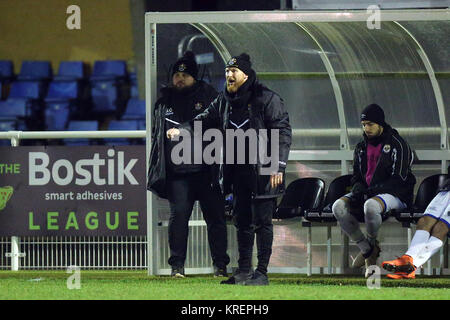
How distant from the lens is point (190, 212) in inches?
410

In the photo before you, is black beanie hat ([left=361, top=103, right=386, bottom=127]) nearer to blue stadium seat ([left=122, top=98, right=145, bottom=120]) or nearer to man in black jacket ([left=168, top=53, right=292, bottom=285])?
man in black jacket ([left=168, top=53, right=292, bottom=285])

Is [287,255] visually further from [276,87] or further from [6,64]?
[6,64]

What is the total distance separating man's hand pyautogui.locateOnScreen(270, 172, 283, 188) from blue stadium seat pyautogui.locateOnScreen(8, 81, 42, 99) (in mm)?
9037

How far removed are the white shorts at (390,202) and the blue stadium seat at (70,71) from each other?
8437 millimetres

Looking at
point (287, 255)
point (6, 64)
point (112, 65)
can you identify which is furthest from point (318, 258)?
point (6, 64)

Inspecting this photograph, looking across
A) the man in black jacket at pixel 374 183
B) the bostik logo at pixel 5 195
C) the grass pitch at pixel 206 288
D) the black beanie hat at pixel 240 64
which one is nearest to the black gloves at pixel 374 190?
the man in black jacket at pixel 374 183

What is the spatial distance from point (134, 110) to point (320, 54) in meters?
5.72

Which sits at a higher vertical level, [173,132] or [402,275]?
[173,132]

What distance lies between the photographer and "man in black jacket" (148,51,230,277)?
10289 mm

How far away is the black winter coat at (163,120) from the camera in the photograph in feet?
33.7

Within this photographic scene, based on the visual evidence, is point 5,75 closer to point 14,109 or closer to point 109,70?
point 14,109

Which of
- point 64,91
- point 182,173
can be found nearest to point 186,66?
point 182,173

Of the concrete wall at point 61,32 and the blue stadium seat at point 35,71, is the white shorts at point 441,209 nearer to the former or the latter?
the concrete wall at point 61,32

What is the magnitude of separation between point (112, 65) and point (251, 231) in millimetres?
8786
